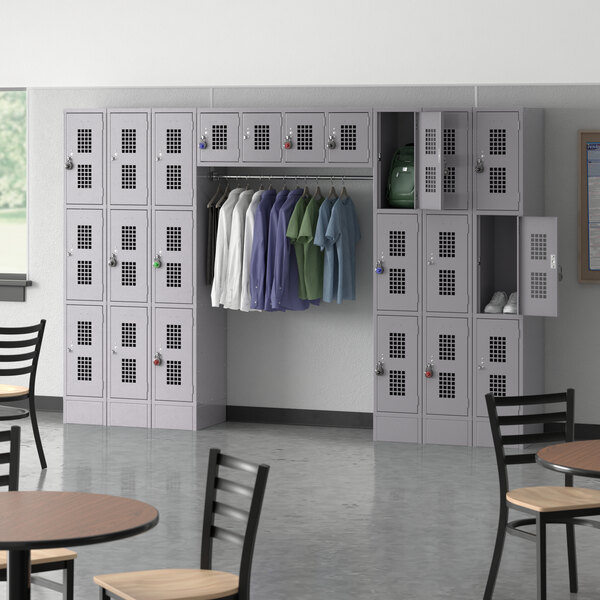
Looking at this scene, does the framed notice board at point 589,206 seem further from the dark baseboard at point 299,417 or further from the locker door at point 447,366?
the dark baseboard at point 299,417

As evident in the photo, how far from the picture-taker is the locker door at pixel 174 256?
8.06 metres

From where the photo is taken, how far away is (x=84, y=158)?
27.0ft

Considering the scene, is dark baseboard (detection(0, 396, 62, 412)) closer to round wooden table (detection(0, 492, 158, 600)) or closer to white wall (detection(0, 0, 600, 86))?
white wall (detection(0, 0, 600, 86))

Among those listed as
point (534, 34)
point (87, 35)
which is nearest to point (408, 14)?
point (534, 34)

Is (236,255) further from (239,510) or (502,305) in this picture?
(239,510)

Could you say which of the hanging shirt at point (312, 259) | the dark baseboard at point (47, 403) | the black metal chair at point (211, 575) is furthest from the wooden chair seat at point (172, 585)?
the dark baseboard at point (47, 403)

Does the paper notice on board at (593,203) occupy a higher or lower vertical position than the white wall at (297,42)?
lower

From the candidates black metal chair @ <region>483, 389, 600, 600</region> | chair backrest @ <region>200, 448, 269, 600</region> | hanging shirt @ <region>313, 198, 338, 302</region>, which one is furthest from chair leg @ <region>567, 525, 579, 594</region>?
hanging shirt @ <region>313, 198, 338, 302</region>

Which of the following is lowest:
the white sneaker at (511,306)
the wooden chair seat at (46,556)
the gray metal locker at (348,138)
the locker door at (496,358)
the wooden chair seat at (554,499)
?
the wooden chair seat at (46,556)

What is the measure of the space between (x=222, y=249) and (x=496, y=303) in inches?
74.4

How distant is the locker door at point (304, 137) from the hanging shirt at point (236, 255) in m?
0.46

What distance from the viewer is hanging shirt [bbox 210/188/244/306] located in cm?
799

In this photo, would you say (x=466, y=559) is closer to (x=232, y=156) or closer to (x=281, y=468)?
(x=281, y=468)

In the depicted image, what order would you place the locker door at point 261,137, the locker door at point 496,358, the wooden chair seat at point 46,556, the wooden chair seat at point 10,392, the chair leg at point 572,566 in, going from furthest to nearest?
the locker door at point 261,137, the locker door at point 496,358, the wooden chair seat at point 10,392, the chair leg at point 572,566, the wooden chair seat at point 46,556
